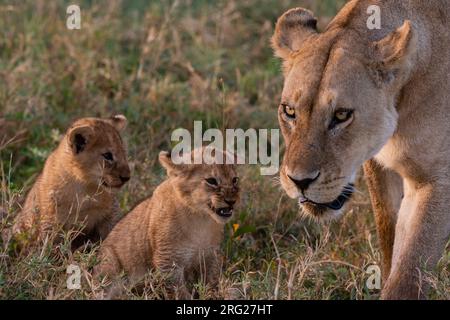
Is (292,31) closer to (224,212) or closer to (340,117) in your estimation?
(340,117)

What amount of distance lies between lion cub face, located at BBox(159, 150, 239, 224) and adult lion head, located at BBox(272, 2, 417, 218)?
13.5 inches

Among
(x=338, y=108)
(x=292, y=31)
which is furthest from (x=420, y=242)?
(x=292, y=31)

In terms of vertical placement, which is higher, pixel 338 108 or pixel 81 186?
pixel 338 108

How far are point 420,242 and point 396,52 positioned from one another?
0.78 m

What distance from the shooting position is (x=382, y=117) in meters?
4.28

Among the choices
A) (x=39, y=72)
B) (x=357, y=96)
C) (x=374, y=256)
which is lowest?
(x=374, y=256)

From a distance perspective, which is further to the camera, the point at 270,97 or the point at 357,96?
the point at 270,97

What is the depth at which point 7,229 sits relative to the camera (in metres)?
4.96

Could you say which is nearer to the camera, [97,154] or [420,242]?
[420,242]

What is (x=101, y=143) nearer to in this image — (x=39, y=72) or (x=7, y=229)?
(x=7, y=229)

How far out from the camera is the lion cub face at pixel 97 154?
5.00 m

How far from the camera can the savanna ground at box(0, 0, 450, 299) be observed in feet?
15.1
